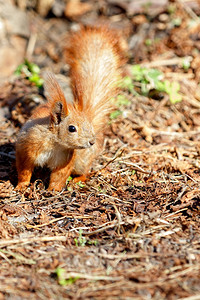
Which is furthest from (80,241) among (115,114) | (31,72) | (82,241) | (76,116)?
(31,72)

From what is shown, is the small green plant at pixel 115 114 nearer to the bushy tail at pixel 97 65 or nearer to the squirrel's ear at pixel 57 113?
the bushy tail at pixel 97 65

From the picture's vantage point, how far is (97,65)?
4.34 metres

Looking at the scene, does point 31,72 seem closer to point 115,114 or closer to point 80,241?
point 115,114

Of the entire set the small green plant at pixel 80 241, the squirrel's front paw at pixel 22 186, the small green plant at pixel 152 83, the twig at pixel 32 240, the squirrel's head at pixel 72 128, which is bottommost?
the twig at pixel 32 240

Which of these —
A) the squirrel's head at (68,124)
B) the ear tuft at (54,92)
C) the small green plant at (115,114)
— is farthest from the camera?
the small green plant at (115,114)

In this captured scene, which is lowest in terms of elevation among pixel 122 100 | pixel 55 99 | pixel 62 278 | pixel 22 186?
pixel 62 278

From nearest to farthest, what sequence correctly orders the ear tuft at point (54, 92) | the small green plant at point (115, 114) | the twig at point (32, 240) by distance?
the twig at point (32, 240) → the ear tuft at point (54, 92) → the small green plant at point (115, 114)

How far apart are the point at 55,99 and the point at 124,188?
1116mm

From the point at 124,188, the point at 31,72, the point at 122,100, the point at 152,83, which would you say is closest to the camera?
the point at 124,188

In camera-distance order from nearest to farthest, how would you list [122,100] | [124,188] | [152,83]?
[124,188] < [122,100] < [152,83]

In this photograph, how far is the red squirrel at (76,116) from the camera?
364 centimetres

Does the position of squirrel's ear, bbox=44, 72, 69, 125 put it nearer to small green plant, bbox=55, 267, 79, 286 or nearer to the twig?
the twig

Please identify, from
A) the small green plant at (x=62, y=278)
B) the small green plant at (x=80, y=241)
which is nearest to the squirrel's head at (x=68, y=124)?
the small green plant at (x=80, y=241)

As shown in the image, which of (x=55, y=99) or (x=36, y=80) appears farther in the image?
(x=36, y=80)
